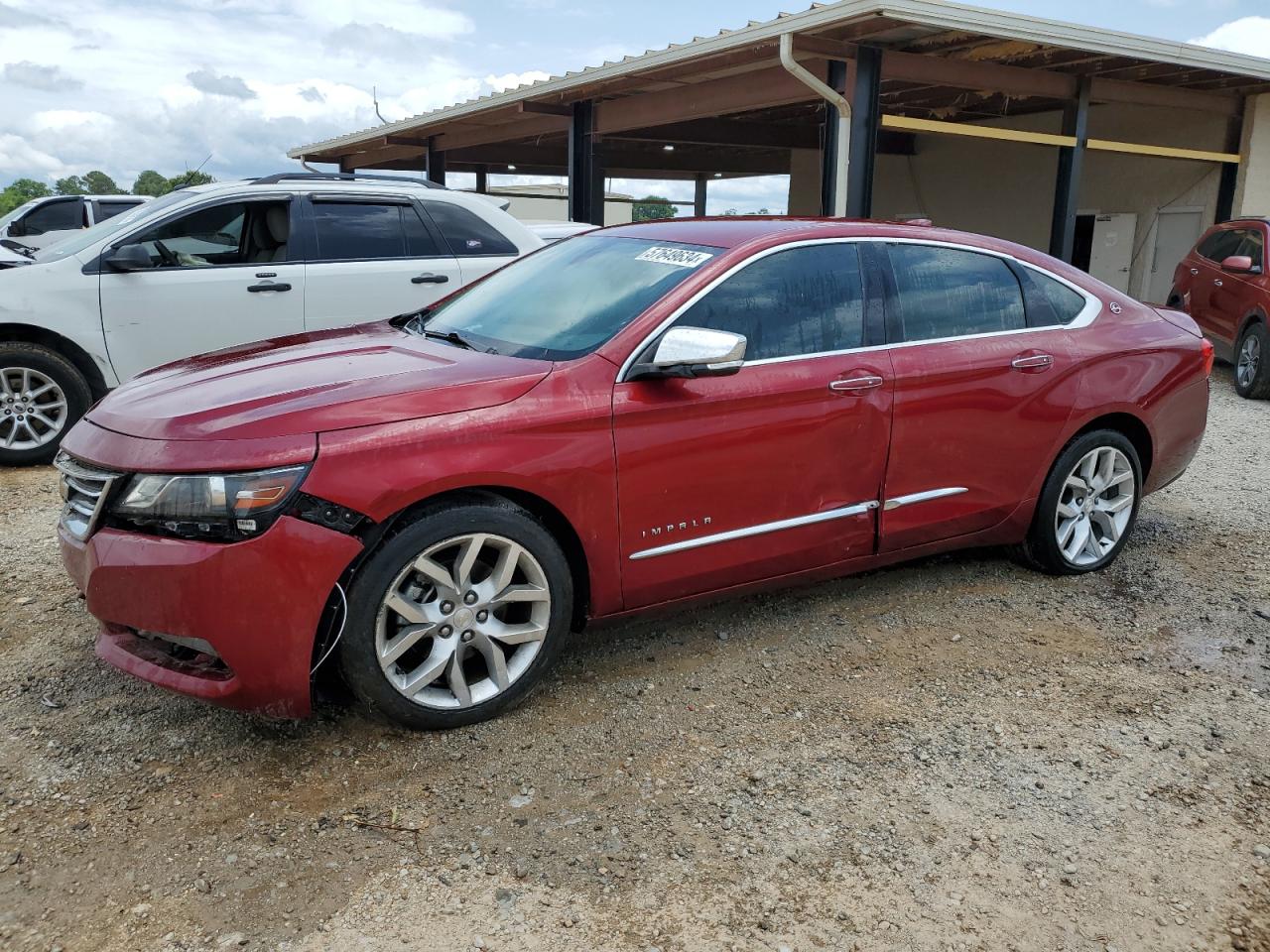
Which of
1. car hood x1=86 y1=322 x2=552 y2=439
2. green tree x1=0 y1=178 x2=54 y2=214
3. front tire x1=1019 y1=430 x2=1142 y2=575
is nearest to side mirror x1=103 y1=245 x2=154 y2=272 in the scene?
car hood x1=86 y1=322 x2=552 y2=439

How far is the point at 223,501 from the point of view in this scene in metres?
2.75

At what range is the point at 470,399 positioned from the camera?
121 inches

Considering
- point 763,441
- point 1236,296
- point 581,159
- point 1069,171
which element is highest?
point 581,159

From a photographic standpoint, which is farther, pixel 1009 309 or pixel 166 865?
pixel 1009 309

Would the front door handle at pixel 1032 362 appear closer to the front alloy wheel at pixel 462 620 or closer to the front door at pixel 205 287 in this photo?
the front alloy wheel at pixel 462 620

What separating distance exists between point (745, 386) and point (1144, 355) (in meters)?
A: 2.26

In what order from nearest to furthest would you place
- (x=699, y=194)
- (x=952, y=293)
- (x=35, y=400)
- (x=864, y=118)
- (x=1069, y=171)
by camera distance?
(x=952, y=293) < (x=35, y=400) < (x=864, y=118) < (x=1069, y=171) < (x=699, y=194)

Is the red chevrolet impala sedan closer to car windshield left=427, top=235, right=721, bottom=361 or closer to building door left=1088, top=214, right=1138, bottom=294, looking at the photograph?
car windshield left=427, top=235, right=721, bottom=361

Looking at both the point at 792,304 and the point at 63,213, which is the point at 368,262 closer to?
the point at 792,304

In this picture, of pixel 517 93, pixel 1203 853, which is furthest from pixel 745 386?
pixel 517 93

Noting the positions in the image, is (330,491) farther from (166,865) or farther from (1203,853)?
(1203,853)

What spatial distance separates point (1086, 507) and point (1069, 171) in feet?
29.0

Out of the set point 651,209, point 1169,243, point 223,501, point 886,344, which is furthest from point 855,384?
point 651,209

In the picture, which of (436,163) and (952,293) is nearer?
(952,293)
